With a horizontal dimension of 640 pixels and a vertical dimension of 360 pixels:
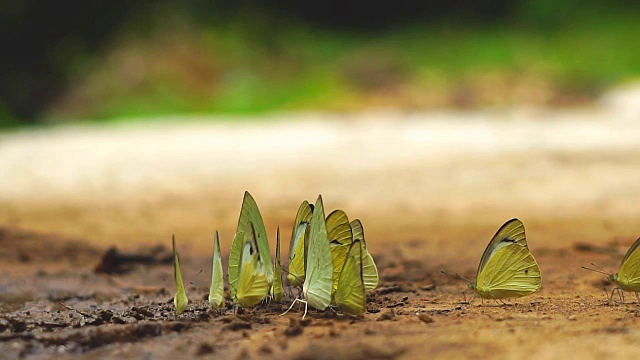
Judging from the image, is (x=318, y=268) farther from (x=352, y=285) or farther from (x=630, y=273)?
(x=630, y=273)

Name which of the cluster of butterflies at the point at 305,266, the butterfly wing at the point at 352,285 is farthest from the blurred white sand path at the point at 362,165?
the butterfly wing at the point at 352,285

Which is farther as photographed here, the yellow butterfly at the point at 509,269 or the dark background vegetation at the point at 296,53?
the dark background vegetation at the point at 296,53

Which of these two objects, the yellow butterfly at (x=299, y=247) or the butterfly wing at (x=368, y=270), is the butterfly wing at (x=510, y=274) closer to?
the butterfly wing at (x=368, y=270)

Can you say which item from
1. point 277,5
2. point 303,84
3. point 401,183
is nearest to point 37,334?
point 401,183

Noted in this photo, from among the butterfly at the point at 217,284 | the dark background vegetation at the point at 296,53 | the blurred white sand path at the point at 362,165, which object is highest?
the dark background vegetation at the point at 296,53

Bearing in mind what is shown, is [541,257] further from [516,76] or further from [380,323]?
[516,76]

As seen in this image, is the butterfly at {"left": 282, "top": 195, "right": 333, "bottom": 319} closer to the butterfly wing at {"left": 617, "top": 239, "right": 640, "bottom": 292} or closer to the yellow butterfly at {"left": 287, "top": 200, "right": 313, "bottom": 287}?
the yellow butterfly at {"left": 287, "top": 200, "right": 313, "bottom": 287}
